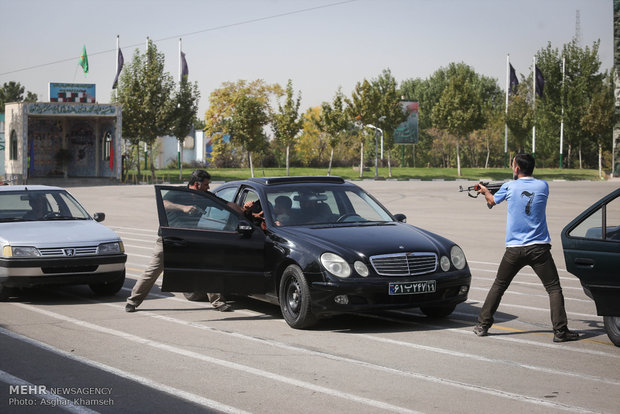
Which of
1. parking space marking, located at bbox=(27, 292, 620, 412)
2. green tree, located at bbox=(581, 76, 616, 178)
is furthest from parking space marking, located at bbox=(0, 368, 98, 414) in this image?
green tree, located at bbox=(581, 76, 616, 178)

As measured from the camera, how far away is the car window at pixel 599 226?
23.8 ft

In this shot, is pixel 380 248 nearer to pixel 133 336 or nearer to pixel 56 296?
pixel 133 336

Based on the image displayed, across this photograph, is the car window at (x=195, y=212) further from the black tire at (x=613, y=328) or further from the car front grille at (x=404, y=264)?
the black tire at (x=613, y=328)

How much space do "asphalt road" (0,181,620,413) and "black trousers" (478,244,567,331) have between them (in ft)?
0.79

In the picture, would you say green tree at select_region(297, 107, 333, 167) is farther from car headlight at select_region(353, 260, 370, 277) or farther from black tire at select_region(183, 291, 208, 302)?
car headlight at select_region(353, 260, 370, 277)

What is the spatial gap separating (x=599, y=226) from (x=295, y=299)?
3.09m

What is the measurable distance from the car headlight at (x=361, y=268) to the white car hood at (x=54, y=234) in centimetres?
381

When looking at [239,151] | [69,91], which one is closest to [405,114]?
[239,151]

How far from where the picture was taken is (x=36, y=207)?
11352 mm

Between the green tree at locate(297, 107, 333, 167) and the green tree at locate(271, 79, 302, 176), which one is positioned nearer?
the green tree at locate(271, 79, 302, 176)

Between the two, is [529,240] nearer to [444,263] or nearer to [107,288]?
[444,263]

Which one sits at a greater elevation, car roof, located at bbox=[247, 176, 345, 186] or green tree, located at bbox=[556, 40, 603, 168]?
green tree, located at bbox=[556, 40, 603, 168]

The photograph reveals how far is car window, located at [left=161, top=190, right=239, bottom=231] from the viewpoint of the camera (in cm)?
916

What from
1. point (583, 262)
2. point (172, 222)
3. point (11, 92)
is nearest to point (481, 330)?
point (583, 262)
